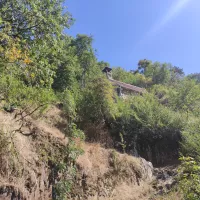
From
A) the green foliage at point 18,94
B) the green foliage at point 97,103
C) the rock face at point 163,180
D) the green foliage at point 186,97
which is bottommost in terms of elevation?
the rock face at point 163,180

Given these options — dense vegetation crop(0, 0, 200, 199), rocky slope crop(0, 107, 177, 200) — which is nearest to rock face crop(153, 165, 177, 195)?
rocky slope crop(0, 107, 177, 200)

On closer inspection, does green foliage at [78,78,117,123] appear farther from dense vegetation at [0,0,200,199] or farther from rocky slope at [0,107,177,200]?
rocky slope at [0,107,177,200]

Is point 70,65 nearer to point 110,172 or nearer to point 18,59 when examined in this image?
point 110,172

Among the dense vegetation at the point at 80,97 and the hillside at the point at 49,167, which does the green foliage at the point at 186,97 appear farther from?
the hillside at the point at 49,167

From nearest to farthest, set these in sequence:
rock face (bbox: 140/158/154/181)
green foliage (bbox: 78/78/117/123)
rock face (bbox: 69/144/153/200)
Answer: rock face (bbox: 69/144/153/200)
rock face (bbox: 140/158/154/181)
green foliage (bbox: 78/78/117/123)

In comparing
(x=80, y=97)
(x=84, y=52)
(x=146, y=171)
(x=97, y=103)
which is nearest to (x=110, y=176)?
(x=146, y=171)

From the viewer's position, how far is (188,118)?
44.1 feet

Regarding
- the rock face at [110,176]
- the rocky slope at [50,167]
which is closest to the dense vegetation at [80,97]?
the rocky slope at [50,167]

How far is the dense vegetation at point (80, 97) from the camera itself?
18.5 ft

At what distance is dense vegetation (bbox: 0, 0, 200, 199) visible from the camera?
563 cm

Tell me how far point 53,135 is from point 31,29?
13.3ft

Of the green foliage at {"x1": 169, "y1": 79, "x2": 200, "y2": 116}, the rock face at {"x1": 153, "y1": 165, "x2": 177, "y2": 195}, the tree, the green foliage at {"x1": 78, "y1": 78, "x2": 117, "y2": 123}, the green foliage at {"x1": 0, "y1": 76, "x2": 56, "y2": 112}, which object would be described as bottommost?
the rock face at {"x1": 153, "y1": 165, "x2": 177, "y2": 195}

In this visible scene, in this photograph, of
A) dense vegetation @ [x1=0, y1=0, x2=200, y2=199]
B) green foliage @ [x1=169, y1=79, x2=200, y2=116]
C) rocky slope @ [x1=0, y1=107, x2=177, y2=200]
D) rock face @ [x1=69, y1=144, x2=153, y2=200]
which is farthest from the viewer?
green foliage @ [x1=169, y1=79, x2=200, y2=116]

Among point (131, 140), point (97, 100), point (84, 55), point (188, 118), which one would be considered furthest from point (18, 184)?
point (84, 55)
